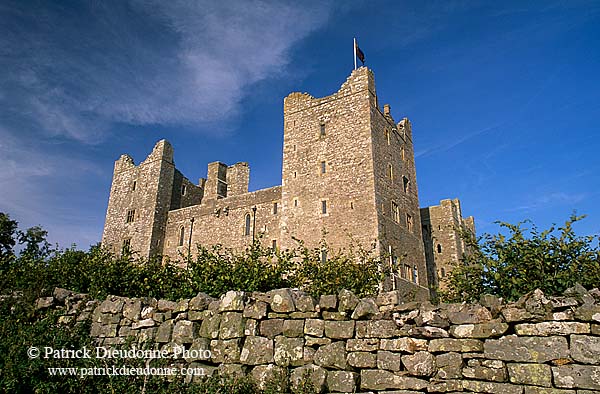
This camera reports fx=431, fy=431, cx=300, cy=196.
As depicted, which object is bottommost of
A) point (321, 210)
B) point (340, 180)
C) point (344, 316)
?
point (344, 316)

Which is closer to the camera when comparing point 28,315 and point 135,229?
point 28,315

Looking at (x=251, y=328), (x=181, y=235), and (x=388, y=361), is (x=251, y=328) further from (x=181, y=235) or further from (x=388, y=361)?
(x=181, y=235)

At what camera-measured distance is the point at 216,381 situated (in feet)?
26.0

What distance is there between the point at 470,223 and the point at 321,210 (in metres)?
21.1

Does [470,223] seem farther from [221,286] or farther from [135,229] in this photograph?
[221,286]

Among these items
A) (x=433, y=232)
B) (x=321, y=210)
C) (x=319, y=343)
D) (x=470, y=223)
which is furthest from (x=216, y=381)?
(x=470, y=223)

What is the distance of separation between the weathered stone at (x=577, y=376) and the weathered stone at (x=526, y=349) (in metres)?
0.19

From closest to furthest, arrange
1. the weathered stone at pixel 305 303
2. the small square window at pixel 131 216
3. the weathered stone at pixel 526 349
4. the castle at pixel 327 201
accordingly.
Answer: the weathered stone at pixel 526 349 < the weathered stone at pixel 305 303 < the castle at pixel 327 201 < the small square window at pixel 131 216

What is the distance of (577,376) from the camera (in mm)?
6266

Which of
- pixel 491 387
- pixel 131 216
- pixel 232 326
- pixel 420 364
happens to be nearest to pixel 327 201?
pixel 232 326

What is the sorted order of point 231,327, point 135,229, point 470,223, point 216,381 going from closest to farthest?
point 216,381, point 231,327, point 135,229, point 470,223

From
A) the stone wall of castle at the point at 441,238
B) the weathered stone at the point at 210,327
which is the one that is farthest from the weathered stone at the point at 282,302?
the stone wall of castle at the point at 441,238

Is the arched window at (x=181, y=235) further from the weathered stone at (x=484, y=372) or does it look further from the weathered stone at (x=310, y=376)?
the weathered stone at (x=484, y=372)

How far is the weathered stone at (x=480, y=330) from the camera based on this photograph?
6941 mm
